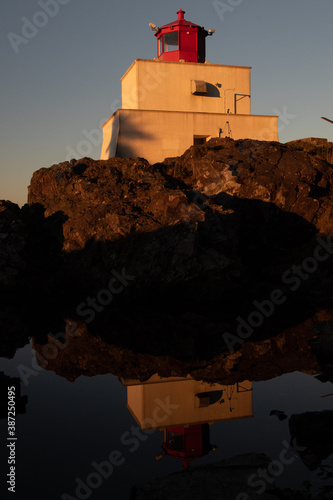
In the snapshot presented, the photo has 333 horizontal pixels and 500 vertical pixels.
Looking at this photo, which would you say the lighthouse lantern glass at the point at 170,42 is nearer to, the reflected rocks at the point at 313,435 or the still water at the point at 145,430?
the still water at the point at 145,430

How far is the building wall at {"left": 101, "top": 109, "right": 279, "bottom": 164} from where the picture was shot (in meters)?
33.4

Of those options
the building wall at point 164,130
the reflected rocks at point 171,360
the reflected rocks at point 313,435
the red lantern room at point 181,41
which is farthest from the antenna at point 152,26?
the reflected rocks at point 313,435

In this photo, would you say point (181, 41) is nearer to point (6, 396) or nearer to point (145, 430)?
point (6, 396)

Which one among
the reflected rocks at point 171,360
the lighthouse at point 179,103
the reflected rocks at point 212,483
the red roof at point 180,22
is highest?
the red roof at point 180,22

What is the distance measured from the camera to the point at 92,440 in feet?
25.9

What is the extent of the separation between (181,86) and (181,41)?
3.65 metres

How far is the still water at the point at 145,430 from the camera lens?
257 inches

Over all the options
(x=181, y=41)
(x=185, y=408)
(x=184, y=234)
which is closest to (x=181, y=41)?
(x=181, y=41)

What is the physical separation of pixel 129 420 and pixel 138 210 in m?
18.7

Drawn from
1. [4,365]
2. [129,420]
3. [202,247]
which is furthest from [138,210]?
[129,420]

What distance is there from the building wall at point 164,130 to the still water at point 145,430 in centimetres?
2387

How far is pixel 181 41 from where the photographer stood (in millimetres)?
36000

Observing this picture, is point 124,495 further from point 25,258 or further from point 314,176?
point 314,176

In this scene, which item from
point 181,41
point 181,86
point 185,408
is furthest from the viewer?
point 181,41
